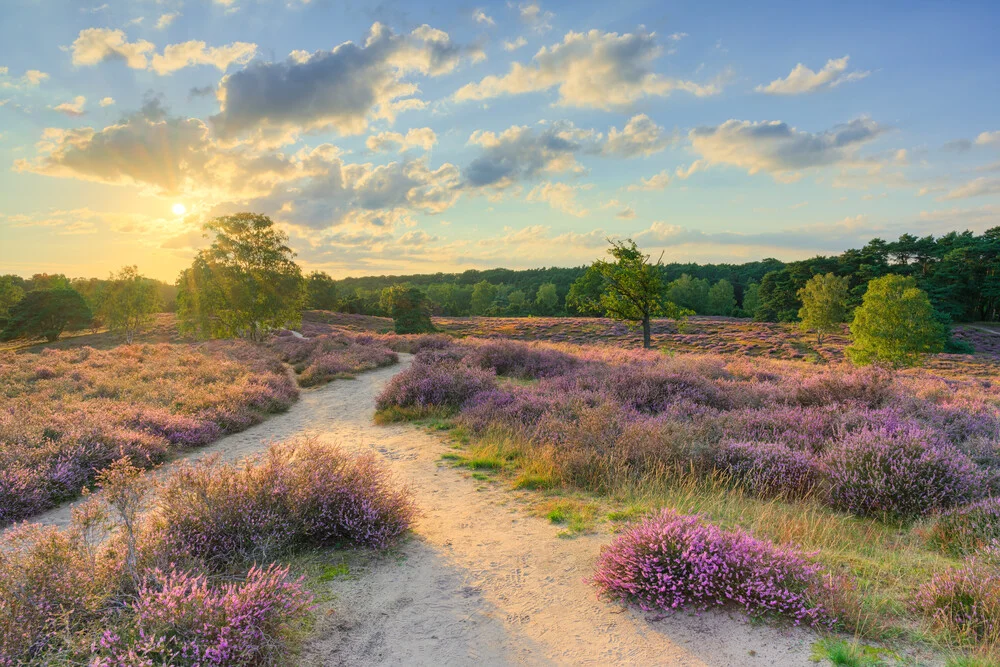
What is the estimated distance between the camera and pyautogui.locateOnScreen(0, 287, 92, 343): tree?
50.6 m

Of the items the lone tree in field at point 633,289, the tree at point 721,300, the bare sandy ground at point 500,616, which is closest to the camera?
the bare sandy ground at point 500,616

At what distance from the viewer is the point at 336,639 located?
12.6ft

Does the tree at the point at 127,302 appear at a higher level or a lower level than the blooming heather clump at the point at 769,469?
higher

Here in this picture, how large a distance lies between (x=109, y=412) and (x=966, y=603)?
50.5 ft

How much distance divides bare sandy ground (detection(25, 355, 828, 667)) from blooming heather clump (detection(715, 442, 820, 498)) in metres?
2.94

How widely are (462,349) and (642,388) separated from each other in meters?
10.4

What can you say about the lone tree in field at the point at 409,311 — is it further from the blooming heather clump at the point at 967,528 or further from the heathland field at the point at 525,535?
the blooming heather clump at the point at 967,528

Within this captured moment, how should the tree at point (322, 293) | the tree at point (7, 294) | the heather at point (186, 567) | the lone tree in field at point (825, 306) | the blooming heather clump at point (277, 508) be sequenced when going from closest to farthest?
1. the heather at point (186, 567)
2. the blooming heather clump at point (277, 508)
3. the lone tree in field at point (825, 306)
4. the tree at point (7, 294)
5. the tree at point (322, 293)

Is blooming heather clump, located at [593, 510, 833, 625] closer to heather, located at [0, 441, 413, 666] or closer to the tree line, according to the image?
heather, located at [0, 441, 413, 666]

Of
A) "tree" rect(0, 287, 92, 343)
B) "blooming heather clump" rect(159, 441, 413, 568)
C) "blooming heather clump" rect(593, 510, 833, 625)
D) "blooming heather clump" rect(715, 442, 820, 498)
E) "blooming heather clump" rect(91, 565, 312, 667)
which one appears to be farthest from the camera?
"tree" rect(0, 287, 92, 343)

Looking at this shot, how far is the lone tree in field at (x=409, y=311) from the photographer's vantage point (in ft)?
136

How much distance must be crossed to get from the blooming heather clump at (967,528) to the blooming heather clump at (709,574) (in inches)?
91.7

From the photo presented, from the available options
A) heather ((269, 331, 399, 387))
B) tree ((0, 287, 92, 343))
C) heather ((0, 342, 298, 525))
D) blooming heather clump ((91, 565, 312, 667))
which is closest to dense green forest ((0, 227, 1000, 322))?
tree ((0, 287, 92, 343))

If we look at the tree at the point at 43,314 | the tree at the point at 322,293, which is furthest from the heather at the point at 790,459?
the tree at the point at 322,293
